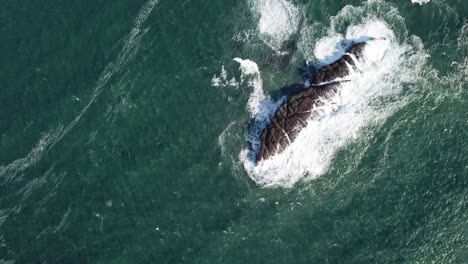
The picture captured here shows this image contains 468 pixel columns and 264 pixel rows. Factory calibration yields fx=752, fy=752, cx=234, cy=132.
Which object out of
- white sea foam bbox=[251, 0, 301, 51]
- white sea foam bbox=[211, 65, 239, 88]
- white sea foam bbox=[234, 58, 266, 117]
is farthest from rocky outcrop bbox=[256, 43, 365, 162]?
white sea foam bbox=[211, 65, 239, 88]

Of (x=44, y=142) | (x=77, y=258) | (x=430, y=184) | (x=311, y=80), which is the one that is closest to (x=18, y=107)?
(x=44, y=142)

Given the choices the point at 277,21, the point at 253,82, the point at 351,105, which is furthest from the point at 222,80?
the point at 351,105

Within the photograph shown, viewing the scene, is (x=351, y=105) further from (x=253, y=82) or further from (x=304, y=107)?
(x=253, y=82)

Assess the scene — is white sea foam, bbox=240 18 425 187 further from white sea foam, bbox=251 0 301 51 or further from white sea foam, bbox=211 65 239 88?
white sea foam, bbox=211 65 239 88

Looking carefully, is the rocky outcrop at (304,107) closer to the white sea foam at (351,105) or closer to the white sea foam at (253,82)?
the white sea foam at (351,105)

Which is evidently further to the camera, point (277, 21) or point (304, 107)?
point (277, 21)

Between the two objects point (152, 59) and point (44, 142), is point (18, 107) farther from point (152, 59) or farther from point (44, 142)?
point (152, 59)

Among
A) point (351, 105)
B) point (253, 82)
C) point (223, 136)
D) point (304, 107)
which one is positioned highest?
point (253, 82)

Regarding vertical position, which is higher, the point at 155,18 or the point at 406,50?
the point at 155,18
